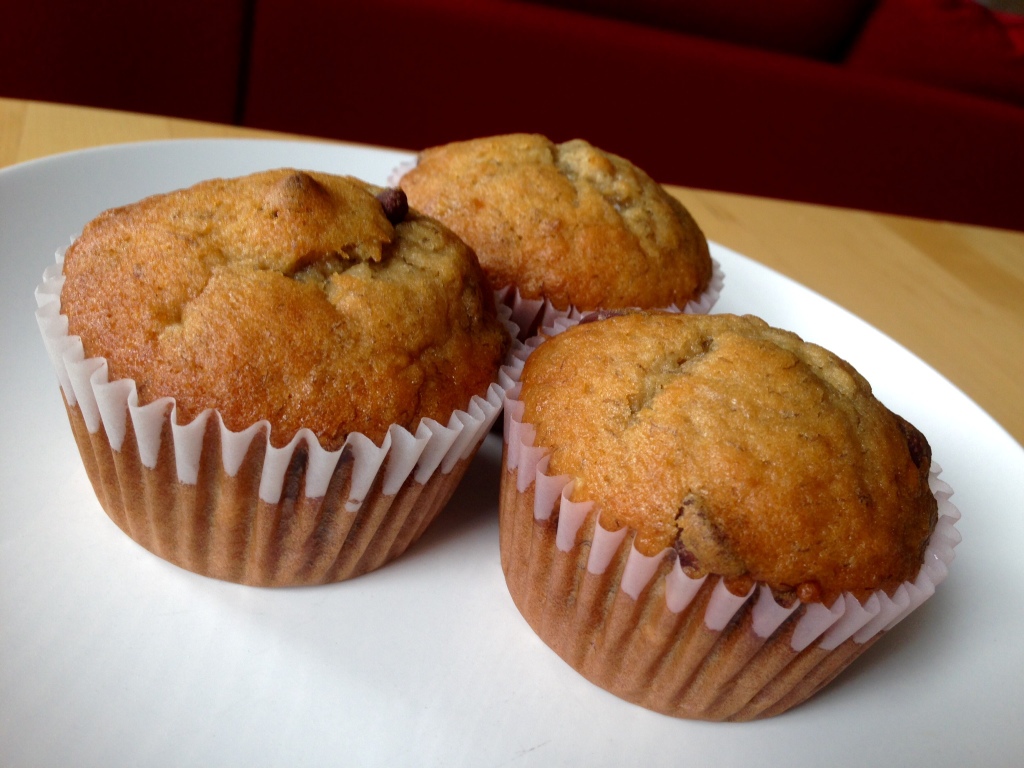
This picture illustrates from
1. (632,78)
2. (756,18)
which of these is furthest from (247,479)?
(756,18)

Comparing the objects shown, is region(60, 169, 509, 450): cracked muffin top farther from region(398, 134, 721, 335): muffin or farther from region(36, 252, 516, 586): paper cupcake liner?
region(398, 134, 721, 335): muffin

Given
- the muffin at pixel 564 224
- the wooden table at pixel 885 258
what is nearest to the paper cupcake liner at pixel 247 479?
the muffin at pixel 564 224

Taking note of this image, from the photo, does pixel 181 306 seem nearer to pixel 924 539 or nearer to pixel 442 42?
pixel 924 539

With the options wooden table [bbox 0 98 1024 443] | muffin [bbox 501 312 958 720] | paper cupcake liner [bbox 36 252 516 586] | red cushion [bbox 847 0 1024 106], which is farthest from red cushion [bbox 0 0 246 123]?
red cushion [bbox 847 0 1024 106]

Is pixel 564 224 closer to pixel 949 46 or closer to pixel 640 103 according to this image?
pixel 640 103

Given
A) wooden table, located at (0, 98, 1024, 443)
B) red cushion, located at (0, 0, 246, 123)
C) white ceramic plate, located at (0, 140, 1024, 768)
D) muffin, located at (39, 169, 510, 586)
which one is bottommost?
red cushion, located at (0, 0, 246, 123)

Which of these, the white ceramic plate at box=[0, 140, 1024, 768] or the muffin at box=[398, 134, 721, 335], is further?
the muffin at box=[398, 134, 721, 335]

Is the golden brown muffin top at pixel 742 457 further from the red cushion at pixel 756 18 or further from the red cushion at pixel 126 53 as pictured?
the red cushion at pixel 756 18

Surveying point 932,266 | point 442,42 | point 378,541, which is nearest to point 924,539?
point 378,541
